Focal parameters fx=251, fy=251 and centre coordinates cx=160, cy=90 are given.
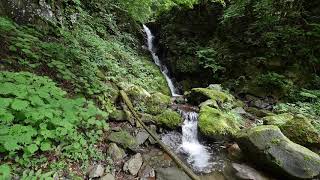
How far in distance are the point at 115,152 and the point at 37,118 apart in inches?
66.7

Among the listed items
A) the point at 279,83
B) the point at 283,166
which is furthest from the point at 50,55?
the point at 279,83

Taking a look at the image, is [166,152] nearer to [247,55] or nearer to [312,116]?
[312,116]

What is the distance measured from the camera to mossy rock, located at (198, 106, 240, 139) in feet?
20.6

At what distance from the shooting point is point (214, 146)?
6160 millimetres

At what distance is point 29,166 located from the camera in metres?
3.45

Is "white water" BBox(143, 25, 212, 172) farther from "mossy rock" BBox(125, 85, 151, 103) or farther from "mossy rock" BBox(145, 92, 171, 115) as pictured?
"mossy rock" BBox(125, 85, 151, 103)

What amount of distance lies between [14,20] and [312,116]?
8.50 meters

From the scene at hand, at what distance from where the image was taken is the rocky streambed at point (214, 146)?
15.0ft

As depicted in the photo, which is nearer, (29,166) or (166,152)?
(29,166)

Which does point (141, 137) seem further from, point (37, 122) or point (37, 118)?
point (37, 118)

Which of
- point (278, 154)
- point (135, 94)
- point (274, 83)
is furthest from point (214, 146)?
point (274, 83)

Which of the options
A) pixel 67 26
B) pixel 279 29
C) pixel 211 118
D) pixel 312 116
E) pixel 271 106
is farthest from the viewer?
pixel 279 29

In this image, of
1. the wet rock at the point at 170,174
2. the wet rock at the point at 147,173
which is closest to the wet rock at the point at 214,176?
the wet rock at the point at 170,174

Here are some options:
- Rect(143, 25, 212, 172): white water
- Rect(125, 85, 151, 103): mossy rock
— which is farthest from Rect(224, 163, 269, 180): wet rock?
Rect(125, 85, 151, 103): mossy rock
